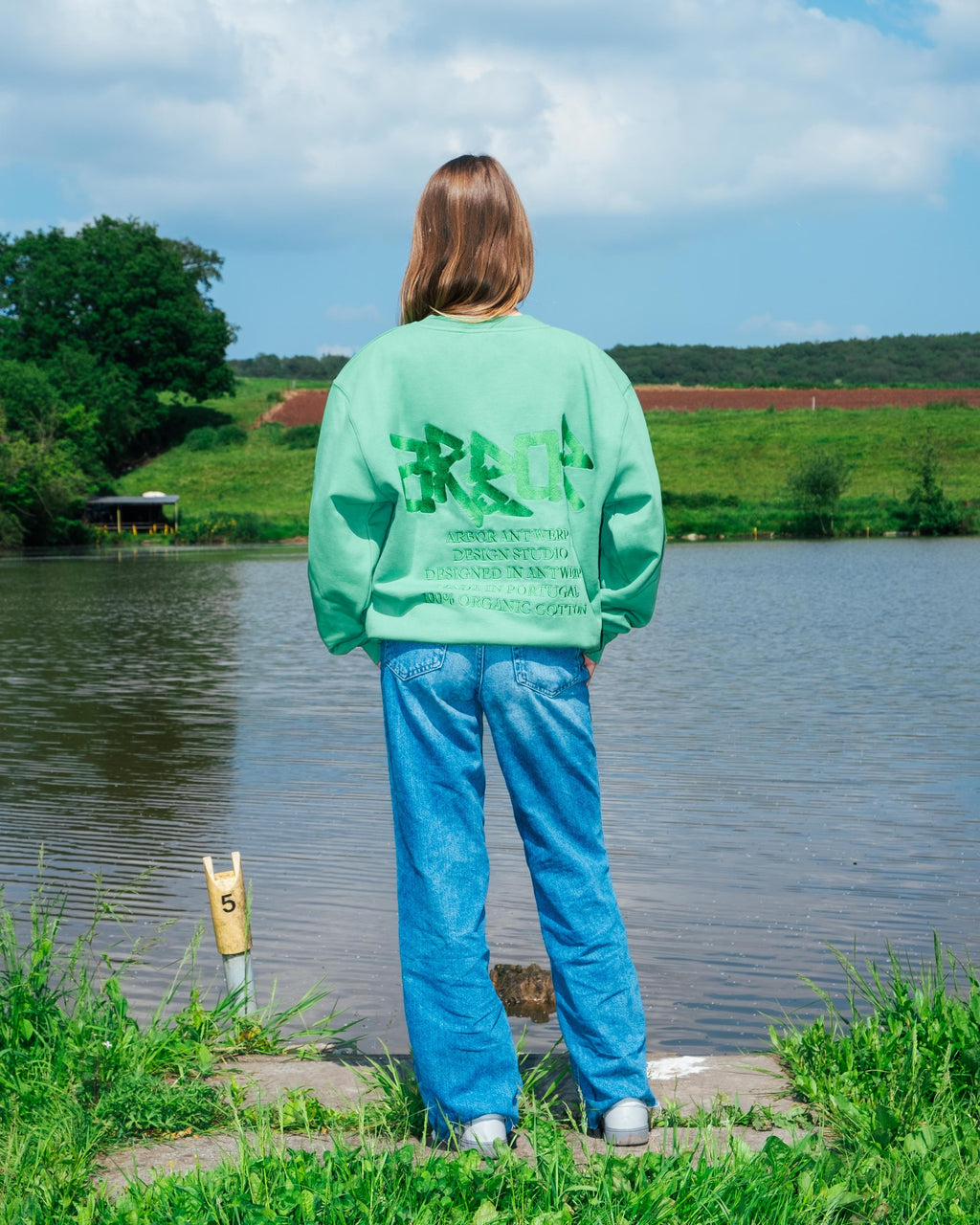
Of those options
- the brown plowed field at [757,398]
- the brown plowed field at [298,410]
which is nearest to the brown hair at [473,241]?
the brown plowed field at [757,398]

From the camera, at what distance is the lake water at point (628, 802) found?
15.9 ft

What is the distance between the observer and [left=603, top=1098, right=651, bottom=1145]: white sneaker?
262cm

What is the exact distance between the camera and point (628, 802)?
7.37 metres

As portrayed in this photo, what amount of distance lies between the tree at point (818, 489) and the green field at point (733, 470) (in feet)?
2.48

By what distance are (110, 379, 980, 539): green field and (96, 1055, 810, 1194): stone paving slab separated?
4769 cm

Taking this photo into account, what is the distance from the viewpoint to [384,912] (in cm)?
541

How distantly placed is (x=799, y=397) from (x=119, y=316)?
3886cm

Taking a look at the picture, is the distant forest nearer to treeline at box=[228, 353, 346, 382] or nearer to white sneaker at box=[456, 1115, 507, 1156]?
treeline at box=[228, 353, 346, 382]

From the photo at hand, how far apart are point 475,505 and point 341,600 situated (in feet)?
1.16

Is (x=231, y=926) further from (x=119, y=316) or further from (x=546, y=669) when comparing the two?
(x=119, y=316)

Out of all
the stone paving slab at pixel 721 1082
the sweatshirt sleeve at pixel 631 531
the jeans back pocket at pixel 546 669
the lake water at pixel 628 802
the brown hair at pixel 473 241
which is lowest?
the lake water at pixel 628 802

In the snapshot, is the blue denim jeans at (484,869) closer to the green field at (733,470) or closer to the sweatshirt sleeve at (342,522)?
the sweatshirt sleeve at (342,522)

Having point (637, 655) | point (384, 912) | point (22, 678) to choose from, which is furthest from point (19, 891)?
point (637, 655)

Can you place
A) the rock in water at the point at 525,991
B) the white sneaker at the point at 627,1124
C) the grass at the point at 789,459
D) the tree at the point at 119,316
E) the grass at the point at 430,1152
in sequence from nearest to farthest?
the grass at the point at 430,1152 → the white sneaker at the point at 627,1124 → the rock in water at the point at 525,991 → the grass at the point at 789,459 → the tree at the point at 119,316
